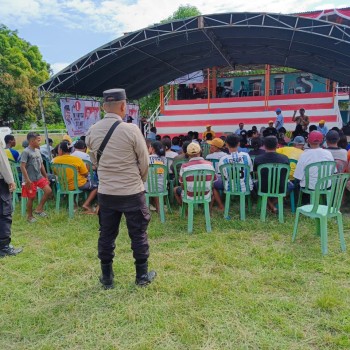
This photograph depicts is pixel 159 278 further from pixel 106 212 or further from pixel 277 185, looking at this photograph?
pixel 277 185

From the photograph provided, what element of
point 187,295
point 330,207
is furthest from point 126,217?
point 330,207

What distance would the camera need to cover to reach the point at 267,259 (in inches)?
146

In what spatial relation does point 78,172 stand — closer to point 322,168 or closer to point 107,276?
point 107,276

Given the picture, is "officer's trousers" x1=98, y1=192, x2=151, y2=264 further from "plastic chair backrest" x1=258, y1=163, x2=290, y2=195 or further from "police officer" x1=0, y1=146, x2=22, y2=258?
"plastic chair backrest" x1=258, y1=163, x2=290, y2=195

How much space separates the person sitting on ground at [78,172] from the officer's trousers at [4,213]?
1396 mm

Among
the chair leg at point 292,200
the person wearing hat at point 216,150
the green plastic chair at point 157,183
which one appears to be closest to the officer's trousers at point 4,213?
the green plastic chair at point 157,183

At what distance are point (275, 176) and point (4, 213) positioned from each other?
3.46m

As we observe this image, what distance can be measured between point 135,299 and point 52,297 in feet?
2.54

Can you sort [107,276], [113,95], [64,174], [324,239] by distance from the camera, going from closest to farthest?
[113,95] < [107,276] < [324,239] < [64,174]

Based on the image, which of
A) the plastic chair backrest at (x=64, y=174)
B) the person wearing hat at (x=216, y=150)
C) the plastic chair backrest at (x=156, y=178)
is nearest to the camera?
the plastic chair backrest at (x=156, y=178)

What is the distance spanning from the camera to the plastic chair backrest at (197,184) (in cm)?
459

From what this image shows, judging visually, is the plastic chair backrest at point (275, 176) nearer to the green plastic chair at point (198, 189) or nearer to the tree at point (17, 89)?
the green plastic chair at point (198, 189)

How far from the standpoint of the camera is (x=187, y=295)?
119 inches

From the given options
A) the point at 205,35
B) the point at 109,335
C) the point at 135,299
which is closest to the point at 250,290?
the point at 135,299
